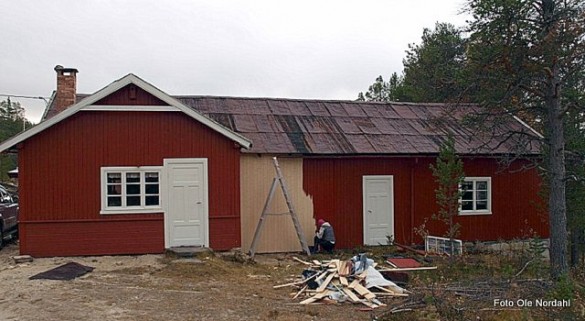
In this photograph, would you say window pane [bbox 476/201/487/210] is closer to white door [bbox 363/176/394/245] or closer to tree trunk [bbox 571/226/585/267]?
tree trunk [bbox 571/226/585/267]

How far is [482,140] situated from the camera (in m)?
17.0

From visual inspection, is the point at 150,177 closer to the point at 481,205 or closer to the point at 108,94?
the point at 108,94

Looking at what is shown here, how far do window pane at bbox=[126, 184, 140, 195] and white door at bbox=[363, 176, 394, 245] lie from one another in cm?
618

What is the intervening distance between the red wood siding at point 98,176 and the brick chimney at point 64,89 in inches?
91.2

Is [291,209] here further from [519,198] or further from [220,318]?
[519,198]

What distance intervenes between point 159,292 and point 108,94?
5.48 metres

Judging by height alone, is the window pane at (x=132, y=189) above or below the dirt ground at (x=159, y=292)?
above

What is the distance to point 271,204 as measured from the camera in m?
14.7

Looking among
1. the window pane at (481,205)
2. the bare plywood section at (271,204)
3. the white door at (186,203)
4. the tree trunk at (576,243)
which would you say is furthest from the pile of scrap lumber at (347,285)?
the tree trunk at (576,243)

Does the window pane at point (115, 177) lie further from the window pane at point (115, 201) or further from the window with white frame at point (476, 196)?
Answer: the window with white frame at point (476, 196)

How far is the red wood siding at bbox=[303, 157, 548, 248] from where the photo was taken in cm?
1522

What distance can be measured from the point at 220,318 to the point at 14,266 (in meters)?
6.46

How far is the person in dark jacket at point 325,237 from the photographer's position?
14195 millimetres

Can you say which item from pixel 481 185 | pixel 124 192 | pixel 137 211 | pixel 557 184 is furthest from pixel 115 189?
pixel 481 185
